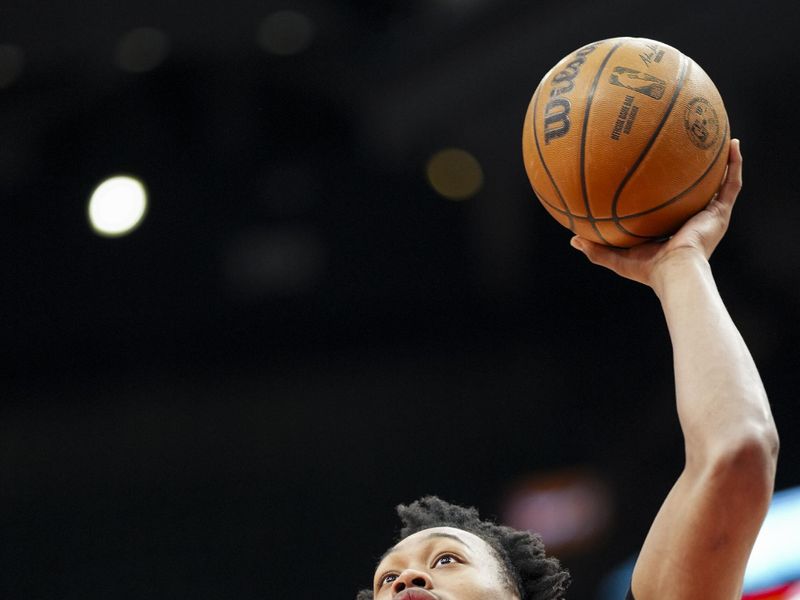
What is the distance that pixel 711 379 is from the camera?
1508mm

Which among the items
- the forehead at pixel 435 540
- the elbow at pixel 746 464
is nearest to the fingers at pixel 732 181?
the elbow at pixel 746 464

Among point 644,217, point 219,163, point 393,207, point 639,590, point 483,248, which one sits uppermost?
point 219,163

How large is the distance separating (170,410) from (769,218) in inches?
144

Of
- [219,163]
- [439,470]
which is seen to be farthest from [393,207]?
[439,470]

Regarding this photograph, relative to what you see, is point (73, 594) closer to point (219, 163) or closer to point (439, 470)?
point (439, 470)

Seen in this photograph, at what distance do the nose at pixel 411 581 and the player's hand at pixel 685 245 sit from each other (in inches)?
25.0

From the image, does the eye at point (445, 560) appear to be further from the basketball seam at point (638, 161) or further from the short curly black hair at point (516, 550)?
the basketball seam at point (638, 161)

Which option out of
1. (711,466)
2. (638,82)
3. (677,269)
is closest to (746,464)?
(711,466)

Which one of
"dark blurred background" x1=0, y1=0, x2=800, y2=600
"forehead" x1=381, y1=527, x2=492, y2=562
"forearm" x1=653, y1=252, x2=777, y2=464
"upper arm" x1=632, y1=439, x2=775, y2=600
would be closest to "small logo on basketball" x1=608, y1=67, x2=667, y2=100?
"forearm" x1=653, y1=252, x2=777, y2=464

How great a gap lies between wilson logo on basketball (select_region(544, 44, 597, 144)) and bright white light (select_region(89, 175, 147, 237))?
4668 millimetres

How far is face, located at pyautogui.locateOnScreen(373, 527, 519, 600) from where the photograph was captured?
187 centimetres

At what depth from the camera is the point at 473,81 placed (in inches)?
251

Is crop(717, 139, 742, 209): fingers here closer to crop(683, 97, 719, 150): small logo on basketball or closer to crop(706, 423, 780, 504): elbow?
crop(683, 97, 719, 150): small logo on basketball

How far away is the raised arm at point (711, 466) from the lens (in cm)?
143
